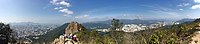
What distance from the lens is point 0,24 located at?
130 metres

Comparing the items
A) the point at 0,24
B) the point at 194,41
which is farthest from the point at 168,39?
the point at 0,24

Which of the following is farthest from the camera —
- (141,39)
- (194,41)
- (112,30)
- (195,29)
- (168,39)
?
(112,30)

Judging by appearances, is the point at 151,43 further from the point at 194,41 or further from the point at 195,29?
the point at 195,29

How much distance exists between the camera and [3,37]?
446 ft

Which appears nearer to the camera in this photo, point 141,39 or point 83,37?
point 141,39

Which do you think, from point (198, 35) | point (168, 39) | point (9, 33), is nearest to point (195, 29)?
point (198, 35)

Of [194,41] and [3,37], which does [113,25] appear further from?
[3,37]

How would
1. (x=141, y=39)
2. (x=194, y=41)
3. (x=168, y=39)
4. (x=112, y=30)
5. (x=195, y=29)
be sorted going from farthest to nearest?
(x=112, y=30) → (x=195, y=29) → (x=194, y=41) → (x=141, y=39) → (x=168, y=39)

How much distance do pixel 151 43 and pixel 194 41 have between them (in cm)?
3226

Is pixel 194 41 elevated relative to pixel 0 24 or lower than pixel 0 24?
lower

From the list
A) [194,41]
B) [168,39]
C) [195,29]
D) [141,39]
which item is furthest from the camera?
[195,29]

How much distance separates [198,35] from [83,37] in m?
43.4

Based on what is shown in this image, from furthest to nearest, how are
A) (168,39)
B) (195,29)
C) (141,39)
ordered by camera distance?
(195,29)
(141,39)
(168,39)

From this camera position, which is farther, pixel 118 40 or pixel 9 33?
pixel 9 33
